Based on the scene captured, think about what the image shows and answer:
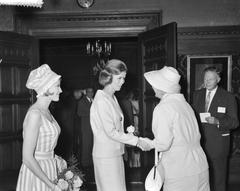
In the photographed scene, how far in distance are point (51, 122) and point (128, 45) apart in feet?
25.2

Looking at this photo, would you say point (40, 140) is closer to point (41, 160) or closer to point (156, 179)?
point (41, 160)

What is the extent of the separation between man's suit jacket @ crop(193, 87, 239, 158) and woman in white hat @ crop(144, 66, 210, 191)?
72.9 inches

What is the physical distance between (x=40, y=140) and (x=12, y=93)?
3046mm

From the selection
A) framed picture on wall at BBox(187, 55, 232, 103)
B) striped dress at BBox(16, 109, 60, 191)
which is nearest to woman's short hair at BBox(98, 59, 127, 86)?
striped dress at BBox(16, 109, 60, 191)

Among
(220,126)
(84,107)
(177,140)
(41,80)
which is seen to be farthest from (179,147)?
(84,107)

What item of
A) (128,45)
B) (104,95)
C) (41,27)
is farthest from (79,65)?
(104,95)

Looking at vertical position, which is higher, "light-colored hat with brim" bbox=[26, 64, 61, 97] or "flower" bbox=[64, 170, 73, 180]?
"light-colored hat with brim" bbox=[26, 64, 61, 97]

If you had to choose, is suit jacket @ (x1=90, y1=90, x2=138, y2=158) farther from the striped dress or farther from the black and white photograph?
the striped dress

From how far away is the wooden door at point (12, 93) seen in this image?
549 centimetres

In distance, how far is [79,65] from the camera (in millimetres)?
10453

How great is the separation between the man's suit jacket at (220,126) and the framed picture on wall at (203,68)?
1.19 metres

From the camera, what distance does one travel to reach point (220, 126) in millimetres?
4770

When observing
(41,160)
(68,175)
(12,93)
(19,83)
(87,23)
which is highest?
(87,23)

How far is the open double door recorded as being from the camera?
17.9ft
